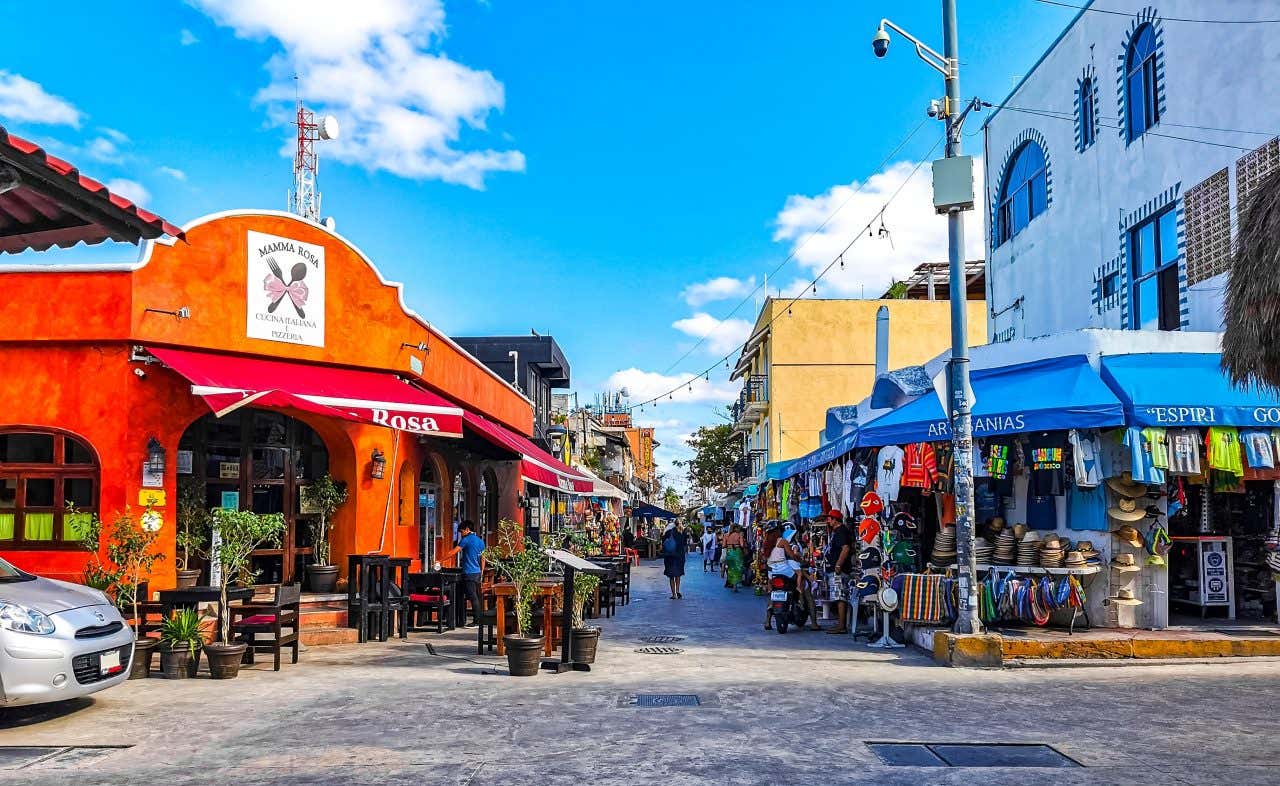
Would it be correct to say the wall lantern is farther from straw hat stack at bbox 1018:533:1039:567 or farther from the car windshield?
straw hat stack at bbox 1018:533:1039:567

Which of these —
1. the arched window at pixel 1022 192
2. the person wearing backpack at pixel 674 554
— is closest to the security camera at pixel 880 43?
the arched window at pixel 1022 192

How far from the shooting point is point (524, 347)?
35750 millimetres

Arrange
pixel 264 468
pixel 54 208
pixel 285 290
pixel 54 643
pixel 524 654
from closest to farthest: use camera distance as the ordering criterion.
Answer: pixel 54 208 < pixel 54 643 < pixel 524 654 < pixel 285 290 < pixel 264 468

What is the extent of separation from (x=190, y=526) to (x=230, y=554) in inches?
101

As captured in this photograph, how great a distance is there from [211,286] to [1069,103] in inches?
611

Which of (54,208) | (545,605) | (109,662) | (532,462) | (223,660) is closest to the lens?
(54,208)

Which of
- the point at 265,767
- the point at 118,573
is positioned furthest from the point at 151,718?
the point at 118,573

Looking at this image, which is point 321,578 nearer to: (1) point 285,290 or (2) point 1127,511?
(1) point 285,290

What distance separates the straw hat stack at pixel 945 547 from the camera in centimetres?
1314

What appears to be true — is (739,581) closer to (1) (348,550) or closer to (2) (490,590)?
(1) (348,550)

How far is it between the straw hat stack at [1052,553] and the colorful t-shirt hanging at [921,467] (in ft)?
5.43

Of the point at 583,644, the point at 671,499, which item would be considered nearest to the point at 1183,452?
the point at 583,644

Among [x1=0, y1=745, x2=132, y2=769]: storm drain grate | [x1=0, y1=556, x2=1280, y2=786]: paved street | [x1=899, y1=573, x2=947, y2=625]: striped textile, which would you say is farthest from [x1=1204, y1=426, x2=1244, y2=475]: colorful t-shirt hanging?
[x1=0, y1=745, x2=132, y2=769]: storm drain grate

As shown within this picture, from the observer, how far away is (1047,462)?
1235cm
